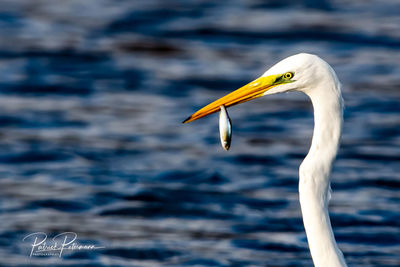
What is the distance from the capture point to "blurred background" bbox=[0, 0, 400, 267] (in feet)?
27.1

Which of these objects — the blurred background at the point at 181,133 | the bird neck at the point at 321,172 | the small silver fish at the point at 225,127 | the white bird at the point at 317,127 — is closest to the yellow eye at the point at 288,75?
the white bird at the point at 317,127

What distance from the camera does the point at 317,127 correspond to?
17.3 feet

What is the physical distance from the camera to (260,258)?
7812mm

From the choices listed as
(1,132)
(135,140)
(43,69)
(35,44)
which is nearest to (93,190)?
(135,140)

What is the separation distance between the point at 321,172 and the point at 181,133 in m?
5.58

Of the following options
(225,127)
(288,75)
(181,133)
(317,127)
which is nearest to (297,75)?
(288,75)

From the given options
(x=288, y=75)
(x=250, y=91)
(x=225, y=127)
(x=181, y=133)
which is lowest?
(x=181, y=133)

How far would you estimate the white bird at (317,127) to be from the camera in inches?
205

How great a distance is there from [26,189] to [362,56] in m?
6.10

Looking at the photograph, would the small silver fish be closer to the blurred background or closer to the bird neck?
the bird neck

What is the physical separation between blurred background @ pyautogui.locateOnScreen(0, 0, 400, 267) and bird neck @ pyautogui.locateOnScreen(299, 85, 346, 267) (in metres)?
2.25

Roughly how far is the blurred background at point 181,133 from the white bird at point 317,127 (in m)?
2.28

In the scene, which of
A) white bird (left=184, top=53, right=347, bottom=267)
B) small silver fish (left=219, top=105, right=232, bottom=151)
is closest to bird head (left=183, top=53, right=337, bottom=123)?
white bird (left=184, top=53, right=347, bottom=267)

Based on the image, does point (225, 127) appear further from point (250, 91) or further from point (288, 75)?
point (288, 75)
